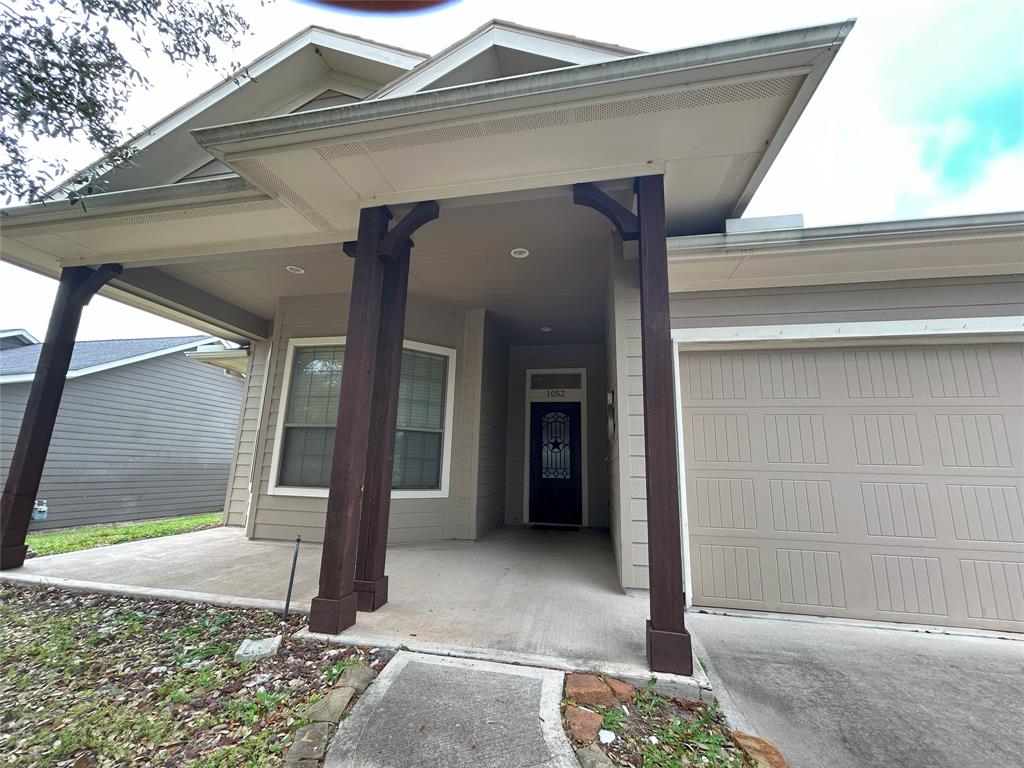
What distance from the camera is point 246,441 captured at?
5.74m

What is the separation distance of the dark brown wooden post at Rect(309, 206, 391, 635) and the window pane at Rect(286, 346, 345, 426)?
2317 millimetres

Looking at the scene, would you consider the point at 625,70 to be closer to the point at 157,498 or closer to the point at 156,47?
the point at 156,47

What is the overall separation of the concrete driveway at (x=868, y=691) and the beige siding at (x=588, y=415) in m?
3.37

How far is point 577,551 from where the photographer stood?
443 cm

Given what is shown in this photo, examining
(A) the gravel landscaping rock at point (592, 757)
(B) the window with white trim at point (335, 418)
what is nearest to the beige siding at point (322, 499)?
(B) the window with white trim at point (335, 418)

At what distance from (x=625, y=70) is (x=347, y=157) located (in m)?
1.53

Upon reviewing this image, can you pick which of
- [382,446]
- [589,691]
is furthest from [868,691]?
[382,446]

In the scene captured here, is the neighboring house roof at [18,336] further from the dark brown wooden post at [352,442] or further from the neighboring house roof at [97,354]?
the dark brown wooden post at [352,442]

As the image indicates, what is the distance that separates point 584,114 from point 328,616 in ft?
9.57

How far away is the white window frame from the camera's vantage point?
4.61 meters

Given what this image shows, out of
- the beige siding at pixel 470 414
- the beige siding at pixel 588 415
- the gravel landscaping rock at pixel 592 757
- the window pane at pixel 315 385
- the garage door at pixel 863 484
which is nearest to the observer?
the gravel landscaping rock at pixel 592 757

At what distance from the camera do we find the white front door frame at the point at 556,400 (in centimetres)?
625

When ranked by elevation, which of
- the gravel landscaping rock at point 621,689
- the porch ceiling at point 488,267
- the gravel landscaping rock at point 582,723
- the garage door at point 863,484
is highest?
the porch ceiling at point 488,267

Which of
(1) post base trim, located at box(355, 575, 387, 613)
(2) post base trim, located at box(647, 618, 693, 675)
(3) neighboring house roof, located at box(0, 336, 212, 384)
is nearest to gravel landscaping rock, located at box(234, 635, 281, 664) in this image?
(1) post base trim, located at box(355, 575, 387, 613)
